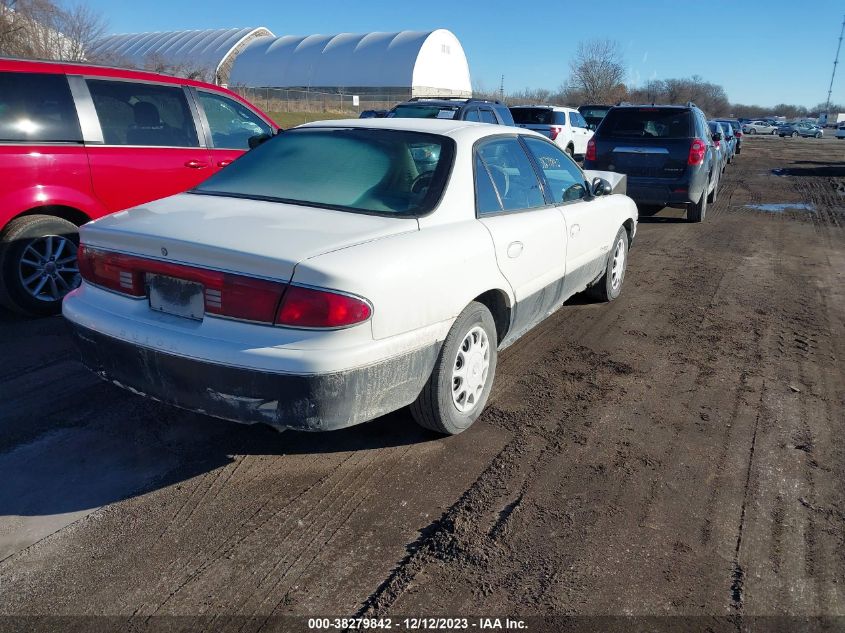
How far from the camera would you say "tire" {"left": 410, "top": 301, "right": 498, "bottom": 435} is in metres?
3.26

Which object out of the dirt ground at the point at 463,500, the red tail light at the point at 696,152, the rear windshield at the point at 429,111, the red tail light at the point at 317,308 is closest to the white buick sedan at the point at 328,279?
the red tail light at the point at 317,308

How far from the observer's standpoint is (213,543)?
8.72 feet

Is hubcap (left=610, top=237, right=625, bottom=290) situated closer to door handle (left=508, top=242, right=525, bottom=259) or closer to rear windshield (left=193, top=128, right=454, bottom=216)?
door handle (left=508, top=242, right=525, bottom=259)

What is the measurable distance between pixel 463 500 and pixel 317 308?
43.9 inches

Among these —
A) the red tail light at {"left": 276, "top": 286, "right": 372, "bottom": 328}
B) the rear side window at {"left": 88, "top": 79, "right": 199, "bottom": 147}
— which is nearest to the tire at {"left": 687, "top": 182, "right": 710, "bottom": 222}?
the rear side window at {"left": 88, "top": 79, "right": 199, "bottom": 147}

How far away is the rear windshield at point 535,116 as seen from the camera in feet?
61.4

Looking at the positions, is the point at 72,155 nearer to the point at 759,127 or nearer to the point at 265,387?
the point at 265,387

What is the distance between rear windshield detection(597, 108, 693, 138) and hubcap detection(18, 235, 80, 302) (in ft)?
27.7

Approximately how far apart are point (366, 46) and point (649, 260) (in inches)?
2577

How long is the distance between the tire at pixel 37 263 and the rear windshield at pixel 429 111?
26.4ft

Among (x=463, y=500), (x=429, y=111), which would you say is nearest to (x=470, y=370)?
(x=463, y=500)

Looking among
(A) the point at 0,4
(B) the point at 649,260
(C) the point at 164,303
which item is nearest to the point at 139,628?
(C) the point at 164,303

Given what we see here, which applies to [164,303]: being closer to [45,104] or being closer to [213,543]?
[213,543]

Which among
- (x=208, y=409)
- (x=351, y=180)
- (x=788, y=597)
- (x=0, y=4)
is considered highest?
(x=0, y=4)
